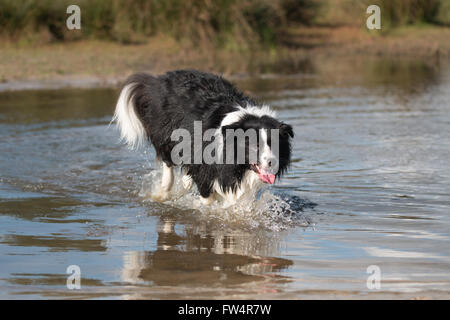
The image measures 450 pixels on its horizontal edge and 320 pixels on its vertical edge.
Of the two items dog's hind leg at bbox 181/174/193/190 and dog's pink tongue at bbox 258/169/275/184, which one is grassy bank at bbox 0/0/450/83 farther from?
dog's pink tongue at bbox 258/169/275/184

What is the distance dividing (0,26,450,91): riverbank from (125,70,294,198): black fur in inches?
327

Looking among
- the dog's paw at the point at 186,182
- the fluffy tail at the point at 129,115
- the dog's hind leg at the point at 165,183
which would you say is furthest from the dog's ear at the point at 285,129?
the fluffy tail at the point at 129,115

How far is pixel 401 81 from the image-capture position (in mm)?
16484

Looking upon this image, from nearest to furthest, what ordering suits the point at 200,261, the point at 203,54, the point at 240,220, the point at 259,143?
1. the point at 200,261
2. the point at 259,143
3. the point at 240,220
4. the point at 203,54

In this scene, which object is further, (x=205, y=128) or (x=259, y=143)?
(x=205, y=128)

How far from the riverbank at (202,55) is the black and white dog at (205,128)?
26.9ft

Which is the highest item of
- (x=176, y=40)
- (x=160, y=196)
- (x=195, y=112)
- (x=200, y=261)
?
(x=176, y=40)

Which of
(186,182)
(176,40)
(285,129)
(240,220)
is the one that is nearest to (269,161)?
(285,129)

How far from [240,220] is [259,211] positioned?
0.80ft

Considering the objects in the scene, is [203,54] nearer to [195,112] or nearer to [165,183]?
[165,183]

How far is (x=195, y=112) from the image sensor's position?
23.0 feet

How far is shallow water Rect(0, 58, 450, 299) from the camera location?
4.98 meters

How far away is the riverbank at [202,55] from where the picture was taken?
53.8 ft

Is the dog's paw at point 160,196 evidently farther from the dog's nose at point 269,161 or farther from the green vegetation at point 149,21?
the green vegetation at point 149,21
